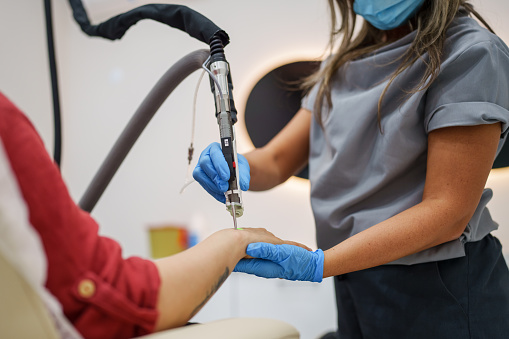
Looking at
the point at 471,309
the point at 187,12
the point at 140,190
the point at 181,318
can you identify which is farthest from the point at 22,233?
the point at 140,190

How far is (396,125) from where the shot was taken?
3.42 ft

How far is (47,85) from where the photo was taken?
2.67 metres

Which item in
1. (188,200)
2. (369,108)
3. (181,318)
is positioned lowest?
(188,200)

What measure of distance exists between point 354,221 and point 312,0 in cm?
152

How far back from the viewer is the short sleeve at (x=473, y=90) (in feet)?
3.05

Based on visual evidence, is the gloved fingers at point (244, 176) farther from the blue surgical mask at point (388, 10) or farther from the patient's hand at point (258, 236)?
the blue surgical mask at point (388, 10)

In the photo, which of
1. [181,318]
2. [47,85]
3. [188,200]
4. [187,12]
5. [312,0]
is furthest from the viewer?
[47,85]

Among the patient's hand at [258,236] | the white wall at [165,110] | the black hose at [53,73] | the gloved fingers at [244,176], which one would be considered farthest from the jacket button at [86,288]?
the white wall at [165,110]

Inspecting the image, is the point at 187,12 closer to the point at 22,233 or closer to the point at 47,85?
the point at 22,233

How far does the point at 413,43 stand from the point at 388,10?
13cm

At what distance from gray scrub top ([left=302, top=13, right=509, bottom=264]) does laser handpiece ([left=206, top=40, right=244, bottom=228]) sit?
369 mm

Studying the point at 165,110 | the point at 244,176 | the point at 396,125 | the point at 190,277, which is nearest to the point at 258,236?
the point at 244,176

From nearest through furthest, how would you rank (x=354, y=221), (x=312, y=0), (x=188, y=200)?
(x=354, y=221) → (x=312, y=0) → (x=188, y=200)

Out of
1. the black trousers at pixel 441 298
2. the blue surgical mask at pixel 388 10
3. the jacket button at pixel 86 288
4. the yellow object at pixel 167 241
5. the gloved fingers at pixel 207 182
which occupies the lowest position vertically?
the yellow object at pixel 167 241
